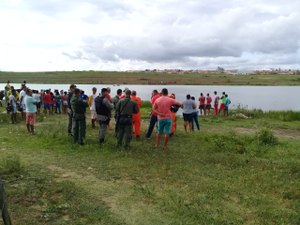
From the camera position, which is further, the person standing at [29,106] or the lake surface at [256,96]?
the lake surface at [256,96]

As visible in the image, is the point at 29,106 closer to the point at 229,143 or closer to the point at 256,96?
the point at 229,143

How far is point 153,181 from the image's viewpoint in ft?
27.3

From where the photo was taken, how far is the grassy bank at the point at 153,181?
21.1 feet

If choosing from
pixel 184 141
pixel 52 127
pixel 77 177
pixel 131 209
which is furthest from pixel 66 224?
pixel 52 127

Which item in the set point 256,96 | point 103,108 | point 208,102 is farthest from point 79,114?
point 256,96

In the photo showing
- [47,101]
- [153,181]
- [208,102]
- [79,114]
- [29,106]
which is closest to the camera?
[153,181]

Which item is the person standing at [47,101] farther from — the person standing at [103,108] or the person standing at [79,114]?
the person standing at [103,108]

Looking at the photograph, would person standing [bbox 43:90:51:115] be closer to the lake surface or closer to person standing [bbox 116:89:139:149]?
person standing [bbox 116:89:139:149]

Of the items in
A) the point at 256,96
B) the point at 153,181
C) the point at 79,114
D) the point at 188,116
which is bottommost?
the point at 256,96

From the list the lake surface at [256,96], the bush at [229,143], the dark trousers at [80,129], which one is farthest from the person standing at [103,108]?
the lake surface at [256,96]

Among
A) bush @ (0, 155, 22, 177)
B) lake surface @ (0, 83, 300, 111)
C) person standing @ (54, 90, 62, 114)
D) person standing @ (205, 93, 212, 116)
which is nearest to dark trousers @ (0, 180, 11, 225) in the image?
bush @ (0, 155, 22, 177)

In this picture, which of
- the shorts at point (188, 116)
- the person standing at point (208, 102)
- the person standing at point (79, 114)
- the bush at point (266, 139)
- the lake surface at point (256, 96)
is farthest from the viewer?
the lake surface at point (256, 96)

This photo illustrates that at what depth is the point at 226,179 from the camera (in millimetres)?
8531

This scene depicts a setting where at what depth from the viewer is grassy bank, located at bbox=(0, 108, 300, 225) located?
6.44 m
